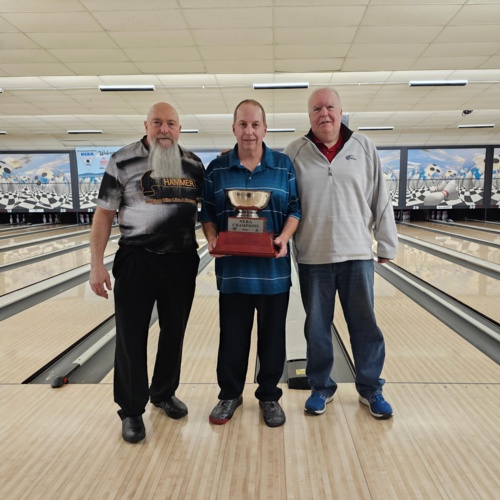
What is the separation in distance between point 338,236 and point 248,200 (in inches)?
16.5

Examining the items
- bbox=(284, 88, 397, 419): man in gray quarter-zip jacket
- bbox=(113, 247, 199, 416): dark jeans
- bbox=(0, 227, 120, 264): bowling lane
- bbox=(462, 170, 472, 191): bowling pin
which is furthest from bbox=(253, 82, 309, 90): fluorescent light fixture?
bbox=(462, 170, 472, 191): bowling pin

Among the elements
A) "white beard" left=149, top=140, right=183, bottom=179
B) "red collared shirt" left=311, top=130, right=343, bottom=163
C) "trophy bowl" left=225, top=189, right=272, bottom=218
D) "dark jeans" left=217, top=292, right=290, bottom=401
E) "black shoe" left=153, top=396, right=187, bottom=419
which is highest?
"red collared shirt" left=311, top=130, right=343, bottom=163

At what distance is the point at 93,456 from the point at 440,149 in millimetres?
12712

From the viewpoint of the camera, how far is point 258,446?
5.27ft

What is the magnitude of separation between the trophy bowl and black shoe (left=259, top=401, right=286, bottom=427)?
2.66 feet

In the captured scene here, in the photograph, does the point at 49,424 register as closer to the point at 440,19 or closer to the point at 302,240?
the point at 302,240

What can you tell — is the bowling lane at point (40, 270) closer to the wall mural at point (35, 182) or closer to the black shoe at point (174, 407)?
the black shoe at point (174, 407)

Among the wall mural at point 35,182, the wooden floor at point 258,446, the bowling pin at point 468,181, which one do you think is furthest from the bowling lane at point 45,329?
the bowling pin at point 468,181

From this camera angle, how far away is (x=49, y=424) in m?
1.76

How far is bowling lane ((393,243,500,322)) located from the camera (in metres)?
3.59

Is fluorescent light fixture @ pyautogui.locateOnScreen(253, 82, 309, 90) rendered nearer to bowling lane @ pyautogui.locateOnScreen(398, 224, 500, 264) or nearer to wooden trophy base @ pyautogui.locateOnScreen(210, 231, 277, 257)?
bowling lane @ pyautogui.locateOnScreen(398, 224, 500, 264)

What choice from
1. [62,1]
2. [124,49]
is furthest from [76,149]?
[62,1]

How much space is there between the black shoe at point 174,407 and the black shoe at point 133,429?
0.16m

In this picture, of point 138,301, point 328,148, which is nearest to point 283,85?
point 328,148
